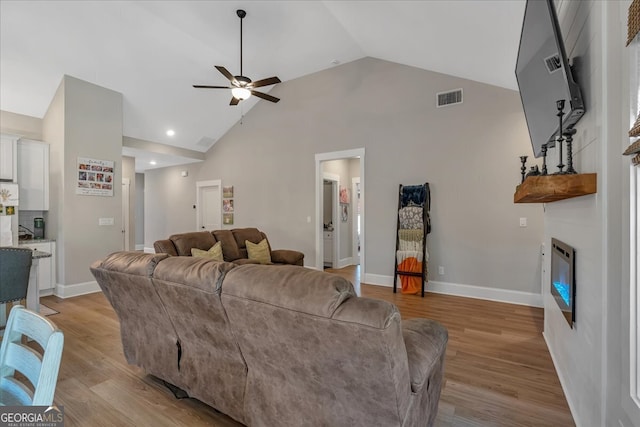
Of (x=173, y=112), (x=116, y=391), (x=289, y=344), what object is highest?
(x=173, y=112)

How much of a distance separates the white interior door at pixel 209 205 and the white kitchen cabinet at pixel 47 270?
3.25 m

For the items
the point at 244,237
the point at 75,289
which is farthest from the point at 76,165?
the point at 244,237

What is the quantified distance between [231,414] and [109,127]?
16.4ft

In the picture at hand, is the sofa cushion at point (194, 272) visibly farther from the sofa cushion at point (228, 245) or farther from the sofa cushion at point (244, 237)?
the sofa cushion at point (244, 237)

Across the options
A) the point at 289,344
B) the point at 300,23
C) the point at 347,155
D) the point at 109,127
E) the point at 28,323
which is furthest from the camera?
the point at 347,155

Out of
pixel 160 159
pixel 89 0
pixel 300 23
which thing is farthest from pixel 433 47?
pixel 160 159

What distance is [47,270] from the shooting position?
4.49 m

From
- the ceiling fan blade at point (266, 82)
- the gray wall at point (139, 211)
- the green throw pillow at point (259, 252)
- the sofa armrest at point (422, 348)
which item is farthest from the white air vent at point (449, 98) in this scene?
the gray wall at point (139, 211)

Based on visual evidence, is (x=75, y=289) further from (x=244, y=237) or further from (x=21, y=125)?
(x=21, y=125)

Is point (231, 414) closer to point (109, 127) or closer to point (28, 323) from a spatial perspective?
point (28, 323)

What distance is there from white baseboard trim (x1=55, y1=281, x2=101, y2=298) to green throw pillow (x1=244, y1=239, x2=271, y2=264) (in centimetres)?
247

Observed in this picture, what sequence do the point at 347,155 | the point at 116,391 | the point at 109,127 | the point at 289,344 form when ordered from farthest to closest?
the point at 347,155
the point at 109,127
the point at 116,391
the point at 289,344

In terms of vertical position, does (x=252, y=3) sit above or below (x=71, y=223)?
above

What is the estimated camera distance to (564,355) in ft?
7.09
